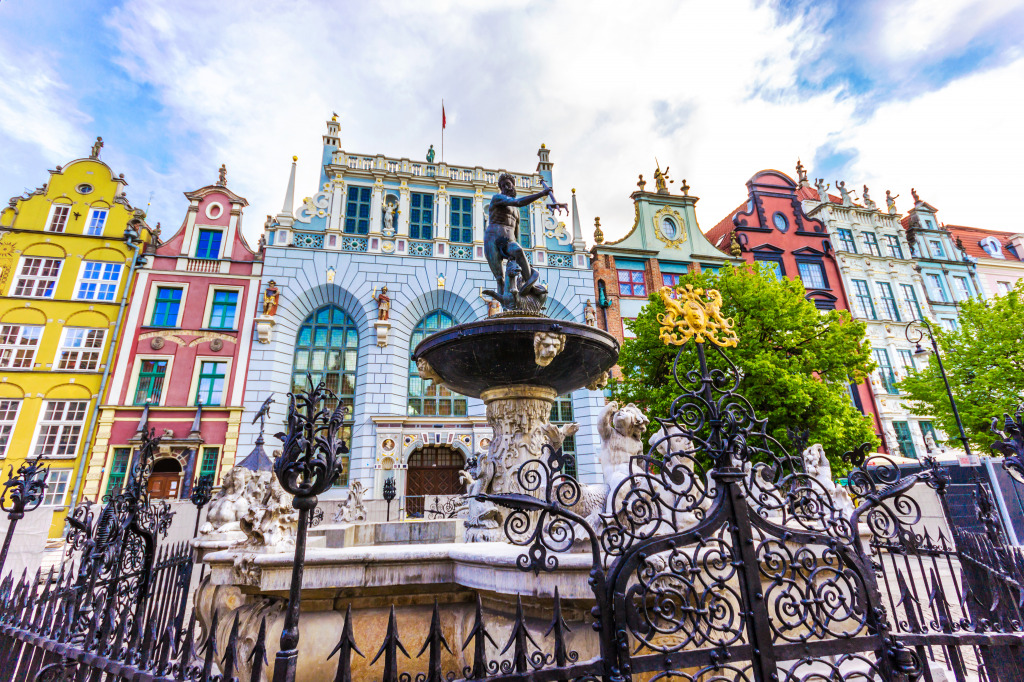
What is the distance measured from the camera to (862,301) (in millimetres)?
26109

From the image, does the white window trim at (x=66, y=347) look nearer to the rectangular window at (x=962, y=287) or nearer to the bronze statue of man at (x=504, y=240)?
the bronze statue of man at (x=504, y=240)

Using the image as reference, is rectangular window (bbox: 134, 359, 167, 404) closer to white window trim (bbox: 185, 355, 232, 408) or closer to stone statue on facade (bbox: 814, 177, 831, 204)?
white window trim (bbox: 185, 355, 232, 408)

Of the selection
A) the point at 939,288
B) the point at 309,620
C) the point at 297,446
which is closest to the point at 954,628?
the point at 297,446

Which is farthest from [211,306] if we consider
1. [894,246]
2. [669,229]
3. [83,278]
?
[894,246]

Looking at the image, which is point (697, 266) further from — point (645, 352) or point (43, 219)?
point (43, 219)

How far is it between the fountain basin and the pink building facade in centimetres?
1563

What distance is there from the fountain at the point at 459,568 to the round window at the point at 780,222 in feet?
83.8

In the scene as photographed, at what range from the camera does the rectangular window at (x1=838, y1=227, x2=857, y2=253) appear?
27359 millimetres

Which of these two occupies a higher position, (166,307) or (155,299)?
(155,299)

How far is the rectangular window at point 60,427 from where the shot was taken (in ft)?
57.8

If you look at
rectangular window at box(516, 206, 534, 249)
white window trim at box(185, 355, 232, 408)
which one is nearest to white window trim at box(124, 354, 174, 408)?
white window trim at box(185, 355, 232, 408)

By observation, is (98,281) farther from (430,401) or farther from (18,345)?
(430,401)

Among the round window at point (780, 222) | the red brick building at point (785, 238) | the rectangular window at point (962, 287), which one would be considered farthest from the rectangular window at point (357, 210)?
the rectangular window at point (962, 287)

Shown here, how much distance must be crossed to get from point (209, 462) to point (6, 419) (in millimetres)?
7591
